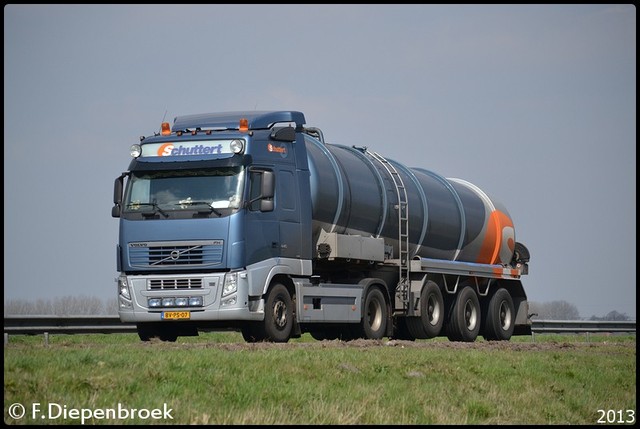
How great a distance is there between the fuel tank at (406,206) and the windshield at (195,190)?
221cm

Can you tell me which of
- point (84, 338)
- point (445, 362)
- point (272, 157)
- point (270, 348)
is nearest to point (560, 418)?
point (445, 362)

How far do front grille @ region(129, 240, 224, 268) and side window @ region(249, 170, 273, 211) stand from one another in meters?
0.86

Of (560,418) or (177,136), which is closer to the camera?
(560,418)

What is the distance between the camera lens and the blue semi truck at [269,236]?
2088cm

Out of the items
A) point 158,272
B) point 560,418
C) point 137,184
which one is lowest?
point 560,418

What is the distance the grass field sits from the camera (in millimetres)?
13117

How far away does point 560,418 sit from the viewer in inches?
625

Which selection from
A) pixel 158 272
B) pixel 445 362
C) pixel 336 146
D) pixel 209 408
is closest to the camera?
pixel 209 408

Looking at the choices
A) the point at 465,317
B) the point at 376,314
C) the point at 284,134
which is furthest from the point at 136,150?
the point at 465,317

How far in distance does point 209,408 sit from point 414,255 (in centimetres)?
1392

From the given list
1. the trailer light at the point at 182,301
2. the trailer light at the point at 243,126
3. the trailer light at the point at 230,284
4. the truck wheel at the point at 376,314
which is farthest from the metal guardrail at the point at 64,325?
the trailer light at the point at 243,126

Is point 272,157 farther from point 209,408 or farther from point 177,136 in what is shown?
point 209,408

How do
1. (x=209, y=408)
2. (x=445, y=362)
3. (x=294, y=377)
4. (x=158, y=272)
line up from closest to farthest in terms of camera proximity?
(x=209, y=408), (x=294, y=377), (x=445, y=362), (x=158, y=272)

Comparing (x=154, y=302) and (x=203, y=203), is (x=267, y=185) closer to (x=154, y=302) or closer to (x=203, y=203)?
(x=203, y=203)
